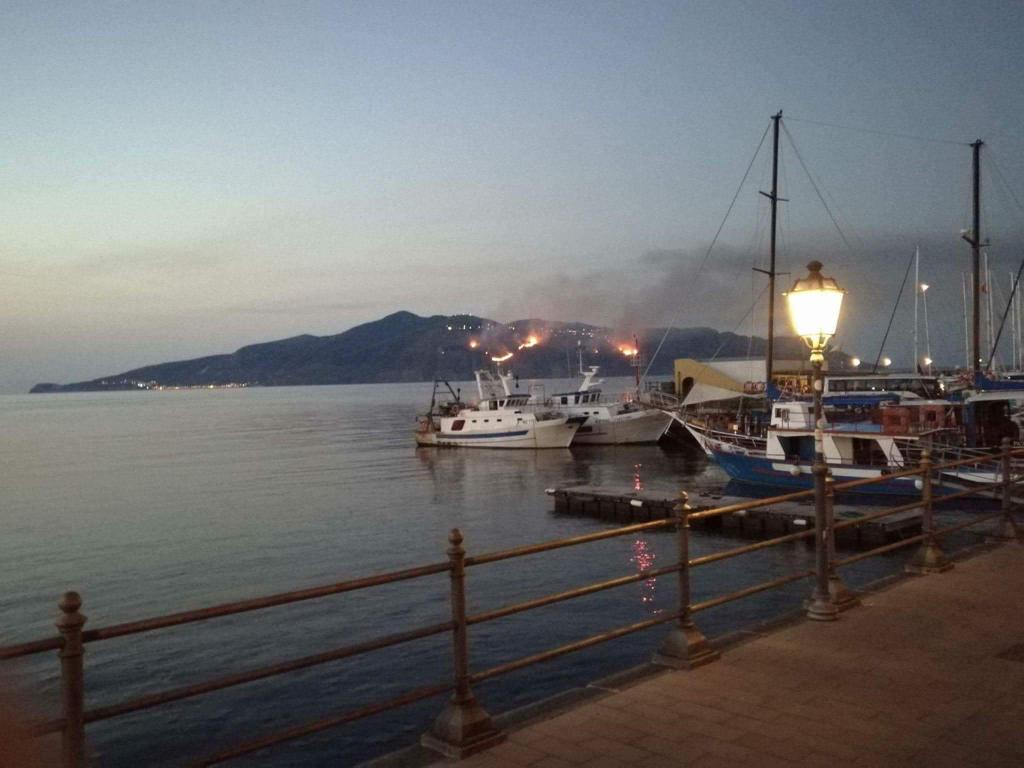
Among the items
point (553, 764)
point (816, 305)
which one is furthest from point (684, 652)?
point (816, 305)

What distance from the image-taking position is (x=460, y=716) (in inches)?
210

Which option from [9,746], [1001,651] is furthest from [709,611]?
[9,746]

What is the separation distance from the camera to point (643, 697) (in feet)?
19.9

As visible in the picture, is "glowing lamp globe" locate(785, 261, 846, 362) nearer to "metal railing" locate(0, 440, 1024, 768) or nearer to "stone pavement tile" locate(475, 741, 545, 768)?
"metal railing" locate(0, 440, 1024, 768)

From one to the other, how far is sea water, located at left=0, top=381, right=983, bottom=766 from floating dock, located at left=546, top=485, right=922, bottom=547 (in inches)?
36.0

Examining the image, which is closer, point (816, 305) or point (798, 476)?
point (816, 305)

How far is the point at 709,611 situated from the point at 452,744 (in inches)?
547

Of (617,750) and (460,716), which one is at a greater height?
(460,716)

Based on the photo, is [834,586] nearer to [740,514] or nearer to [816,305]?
[816,305]

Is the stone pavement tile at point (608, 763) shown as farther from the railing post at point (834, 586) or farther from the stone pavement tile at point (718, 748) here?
the railing post at point (834, 586)

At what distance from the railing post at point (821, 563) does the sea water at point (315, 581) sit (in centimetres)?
636

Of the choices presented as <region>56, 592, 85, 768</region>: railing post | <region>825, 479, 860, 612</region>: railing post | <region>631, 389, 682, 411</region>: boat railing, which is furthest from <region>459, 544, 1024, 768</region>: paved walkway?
<region>631, 389, 682, 411</region>: boat railing

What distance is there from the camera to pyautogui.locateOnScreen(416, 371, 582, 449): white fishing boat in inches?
2450

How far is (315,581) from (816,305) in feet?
59.4
